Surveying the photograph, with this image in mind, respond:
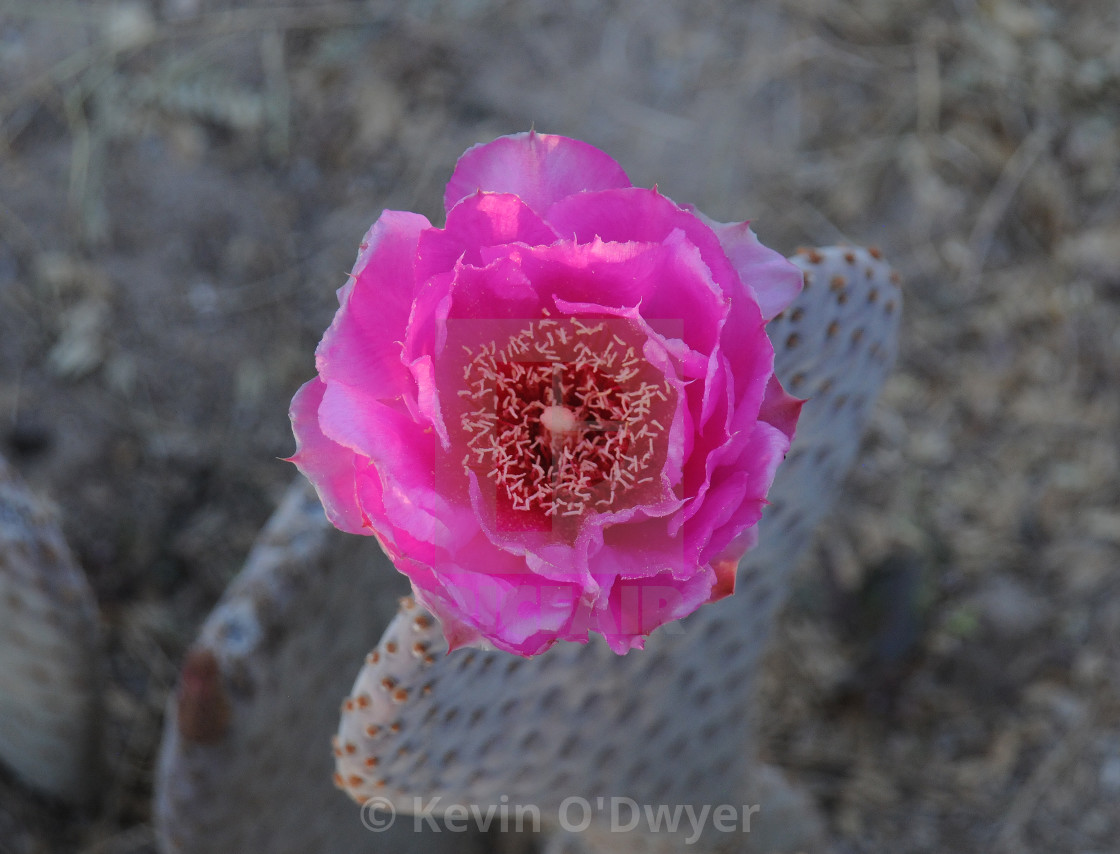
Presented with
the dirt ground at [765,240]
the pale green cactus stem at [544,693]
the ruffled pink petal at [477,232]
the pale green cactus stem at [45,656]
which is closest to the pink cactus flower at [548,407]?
the ruffled pink petal at [477,232]

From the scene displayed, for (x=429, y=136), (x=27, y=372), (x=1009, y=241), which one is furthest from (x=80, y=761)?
(x=1009, y=241)

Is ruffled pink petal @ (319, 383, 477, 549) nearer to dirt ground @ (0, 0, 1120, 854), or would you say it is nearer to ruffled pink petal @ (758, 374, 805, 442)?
ruffled pink petal @ (758, 374, 805, 442)

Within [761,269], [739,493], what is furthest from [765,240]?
[739,493]

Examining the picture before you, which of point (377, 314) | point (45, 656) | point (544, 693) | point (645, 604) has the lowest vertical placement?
point (45, 656)

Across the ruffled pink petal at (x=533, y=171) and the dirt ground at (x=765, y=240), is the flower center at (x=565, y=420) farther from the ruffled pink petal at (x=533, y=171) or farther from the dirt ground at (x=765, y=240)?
the dirt ground at (x=765, y=240)

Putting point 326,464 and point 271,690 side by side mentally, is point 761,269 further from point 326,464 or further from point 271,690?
point 271,690

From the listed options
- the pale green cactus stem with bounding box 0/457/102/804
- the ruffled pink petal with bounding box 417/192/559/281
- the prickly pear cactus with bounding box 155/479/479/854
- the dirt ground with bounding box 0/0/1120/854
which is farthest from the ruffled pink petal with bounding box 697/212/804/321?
the dirt ground with bounding box 0/0/1120/854

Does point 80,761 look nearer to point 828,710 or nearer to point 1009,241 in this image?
point 828,710
